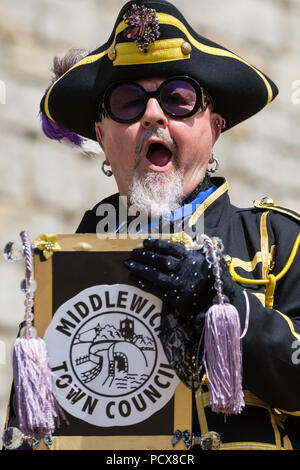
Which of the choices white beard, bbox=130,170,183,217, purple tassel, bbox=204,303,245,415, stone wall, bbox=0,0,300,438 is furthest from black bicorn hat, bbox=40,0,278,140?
stone wall, bbox=0,0,300,438

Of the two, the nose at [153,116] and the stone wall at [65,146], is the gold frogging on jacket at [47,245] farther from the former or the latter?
the stone wall at [65,146]

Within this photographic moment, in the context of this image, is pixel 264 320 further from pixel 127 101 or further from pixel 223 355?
pixel 127 101

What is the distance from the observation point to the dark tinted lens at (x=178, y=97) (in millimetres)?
3826

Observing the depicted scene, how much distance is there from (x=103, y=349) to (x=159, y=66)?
1088 millimetres

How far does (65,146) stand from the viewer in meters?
6.57

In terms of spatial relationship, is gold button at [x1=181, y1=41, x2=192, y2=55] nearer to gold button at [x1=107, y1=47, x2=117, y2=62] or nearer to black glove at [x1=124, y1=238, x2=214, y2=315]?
gold button at [x1=107, y1=47, x2=117, y2=62]

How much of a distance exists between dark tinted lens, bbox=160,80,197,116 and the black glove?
26.5 inches

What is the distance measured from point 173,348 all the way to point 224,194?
2.62 ft

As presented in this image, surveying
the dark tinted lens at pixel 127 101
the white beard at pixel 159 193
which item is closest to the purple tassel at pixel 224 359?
the white beard at pixel 159 193

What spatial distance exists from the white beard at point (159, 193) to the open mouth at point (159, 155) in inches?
1.8

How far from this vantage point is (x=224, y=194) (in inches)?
155

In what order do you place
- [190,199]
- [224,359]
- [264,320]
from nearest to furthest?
[224,359]
[264,320]
[190,199]

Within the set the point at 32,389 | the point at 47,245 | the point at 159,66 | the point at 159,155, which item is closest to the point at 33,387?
the point at 32,389
